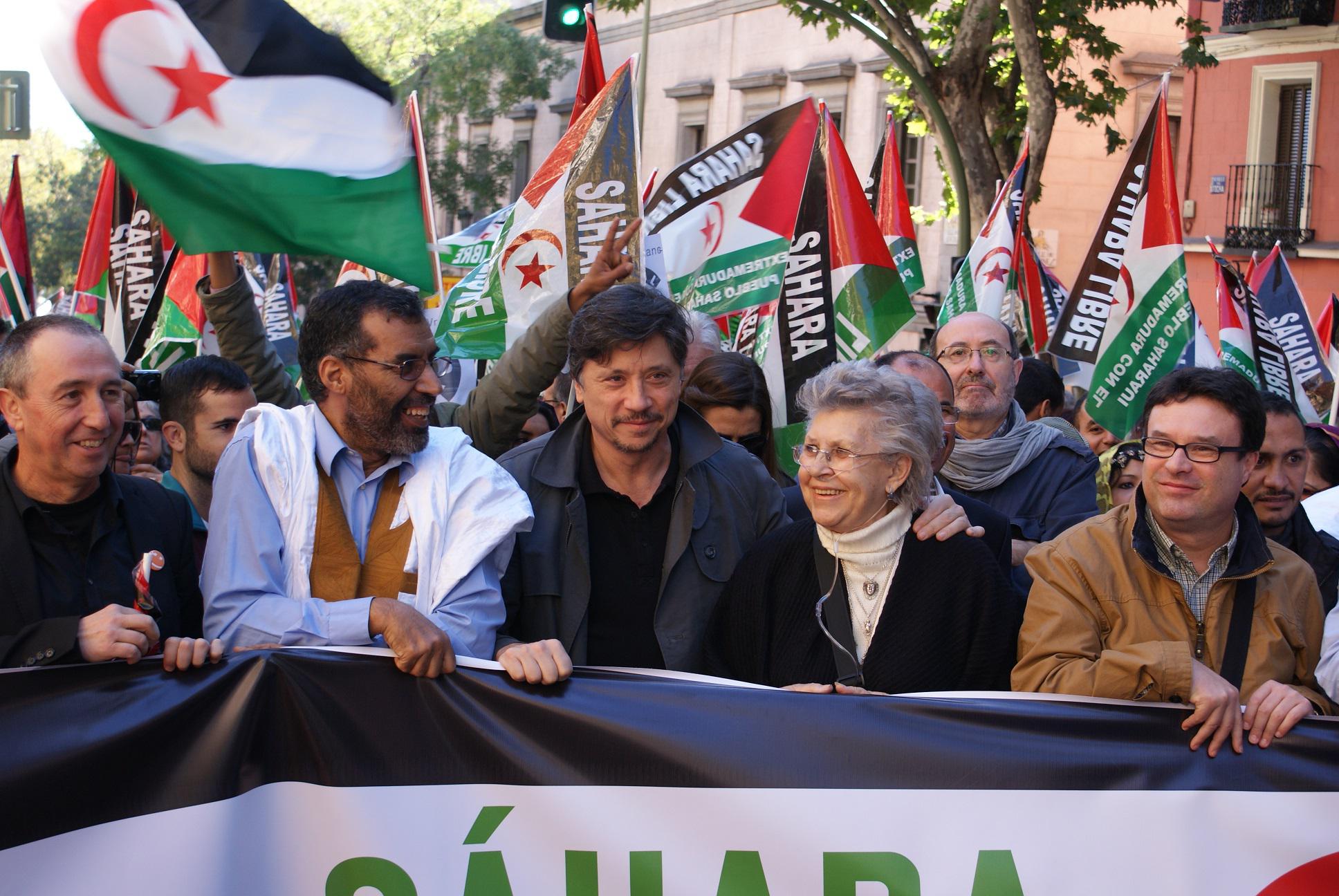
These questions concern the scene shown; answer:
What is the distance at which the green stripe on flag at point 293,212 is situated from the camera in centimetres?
395

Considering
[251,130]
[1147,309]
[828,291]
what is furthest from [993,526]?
[1147,309]

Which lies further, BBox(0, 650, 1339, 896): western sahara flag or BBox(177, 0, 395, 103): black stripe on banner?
BBox(177, 0, 395, 103): black stripe on banner

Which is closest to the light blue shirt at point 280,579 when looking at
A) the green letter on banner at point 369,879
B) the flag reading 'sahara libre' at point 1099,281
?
the green letter on banner at point 369,879

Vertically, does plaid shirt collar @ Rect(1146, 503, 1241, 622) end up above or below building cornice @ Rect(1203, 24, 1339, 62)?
below

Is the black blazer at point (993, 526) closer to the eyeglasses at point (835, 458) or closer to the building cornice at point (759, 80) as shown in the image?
the eyeglasses at point (835, 458)

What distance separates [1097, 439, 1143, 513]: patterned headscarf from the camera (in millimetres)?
5379

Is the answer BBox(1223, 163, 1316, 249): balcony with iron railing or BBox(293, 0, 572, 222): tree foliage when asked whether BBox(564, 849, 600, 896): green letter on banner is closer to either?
BBox(1223, 163, 1316, 249): balcony with iron railing

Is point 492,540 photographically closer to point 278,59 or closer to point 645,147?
point 278,59

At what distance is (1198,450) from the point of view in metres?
3.44

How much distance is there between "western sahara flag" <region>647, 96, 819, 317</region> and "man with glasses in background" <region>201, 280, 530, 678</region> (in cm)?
318

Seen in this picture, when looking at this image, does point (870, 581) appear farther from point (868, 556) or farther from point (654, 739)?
point (654, 739)

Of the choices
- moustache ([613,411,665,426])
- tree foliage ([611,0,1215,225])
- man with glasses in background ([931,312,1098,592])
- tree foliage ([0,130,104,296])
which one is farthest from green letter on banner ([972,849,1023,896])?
tree foliage ([0,130,104,296])

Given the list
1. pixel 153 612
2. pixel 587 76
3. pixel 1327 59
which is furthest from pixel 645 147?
pixel 153 612

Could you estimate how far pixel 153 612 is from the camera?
10.8ft
